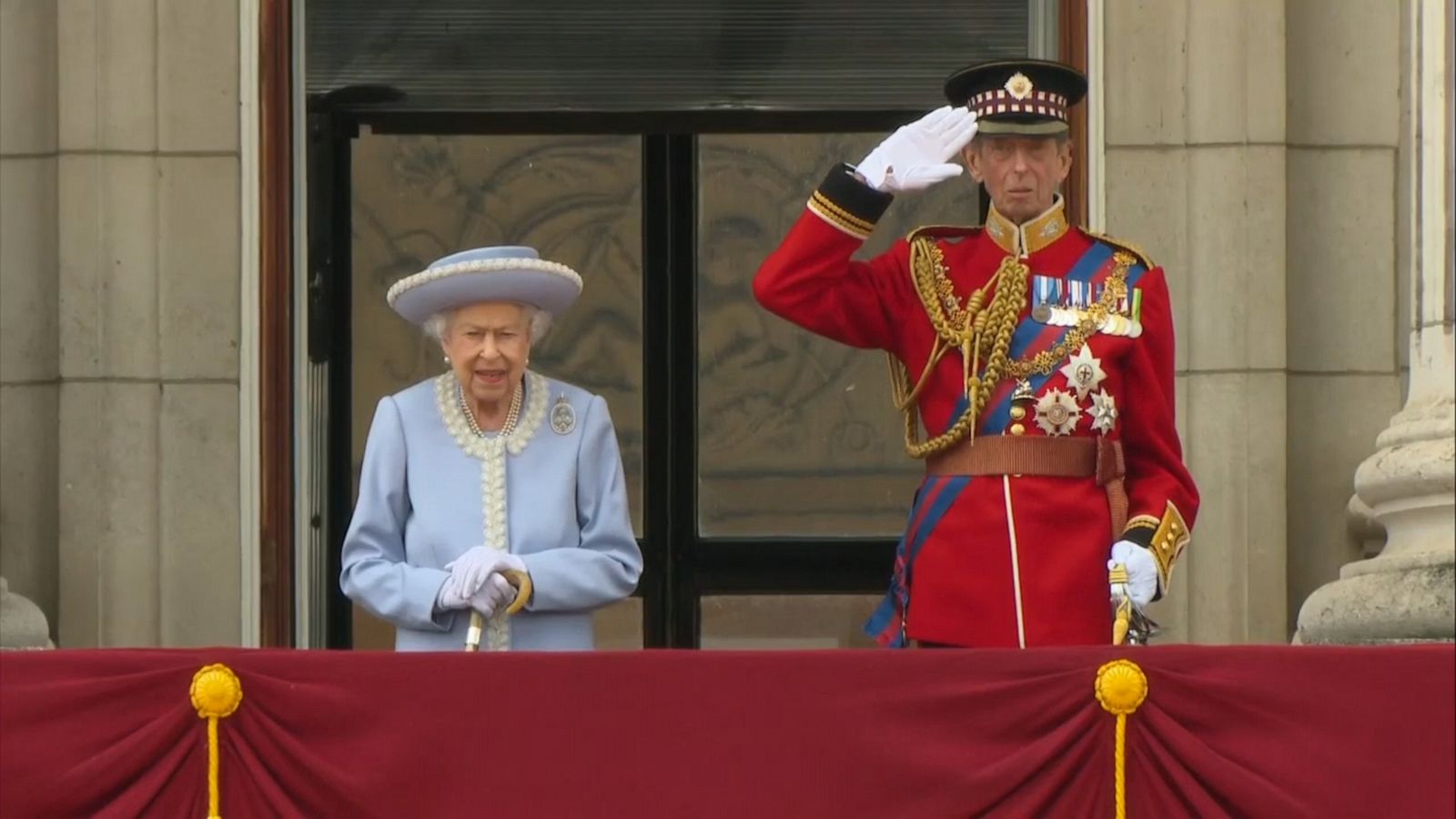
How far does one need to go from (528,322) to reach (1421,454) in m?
2.10

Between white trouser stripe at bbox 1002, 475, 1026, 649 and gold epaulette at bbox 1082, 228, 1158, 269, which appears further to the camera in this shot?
gold epaulette at bbox 1082, 228, 1158, 269

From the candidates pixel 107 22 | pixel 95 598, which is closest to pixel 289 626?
pixel 95 598

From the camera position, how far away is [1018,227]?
719 centimetres

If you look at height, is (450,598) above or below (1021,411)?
below

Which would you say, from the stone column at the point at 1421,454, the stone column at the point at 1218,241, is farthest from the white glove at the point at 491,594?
the stone column at the point at 1218,241

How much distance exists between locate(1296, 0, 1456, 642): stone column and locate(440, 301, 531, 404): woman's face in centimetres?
201

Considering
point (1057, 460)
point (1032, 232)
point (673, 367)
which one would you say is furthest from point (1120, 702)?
point (673, 367)

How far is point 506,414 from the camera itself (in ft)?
23.2

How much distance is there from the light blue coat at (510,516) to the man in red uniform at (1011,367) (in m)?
0.52

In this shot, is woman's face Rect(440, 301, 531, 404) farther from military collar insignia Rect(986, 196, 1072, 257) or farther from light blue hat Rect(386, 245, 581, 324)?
military collar insignia Rect(986, 196, 1072, 257)

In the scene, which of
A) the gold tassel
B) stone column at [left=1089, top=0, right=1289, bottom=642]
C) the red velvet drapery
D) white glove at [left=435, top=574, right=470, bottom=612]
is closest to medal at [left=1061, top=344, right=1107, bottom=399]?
the red velvet drapery

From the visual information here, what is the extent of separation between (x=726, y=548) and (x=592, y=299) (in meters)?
0.90

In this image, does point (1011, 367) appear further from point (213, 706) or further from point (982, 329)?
point (213, 706)

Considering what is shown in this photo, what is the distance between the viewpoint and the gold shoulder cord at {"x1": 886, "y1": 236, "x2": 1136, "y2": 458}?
23.3 feet
